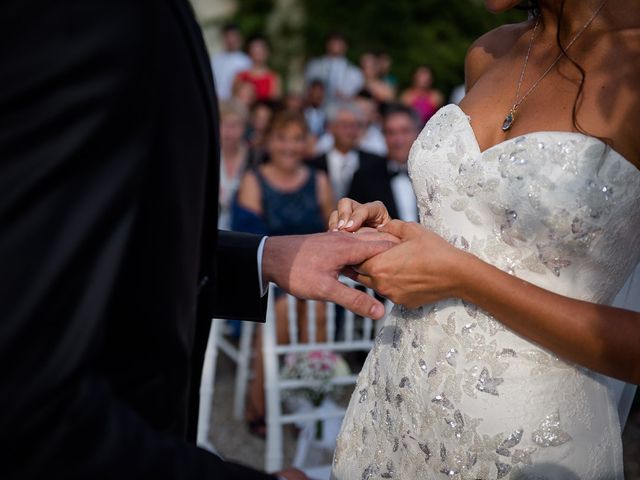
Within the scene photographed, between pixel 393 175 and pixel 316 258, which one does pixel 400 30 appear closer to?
pixel 393 175

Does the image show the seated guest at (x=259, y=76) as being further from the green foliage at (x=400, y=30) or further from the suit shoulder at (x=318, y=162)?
the green foliage at (x=400, y=30)

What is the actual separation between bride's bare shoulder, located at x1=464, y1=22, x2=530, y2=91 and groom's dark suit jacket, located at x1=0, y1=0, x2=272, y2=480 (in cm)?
144

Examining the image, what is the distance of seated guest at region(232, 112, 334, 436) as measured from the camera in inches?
225

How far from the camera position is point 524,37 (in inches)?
87.6

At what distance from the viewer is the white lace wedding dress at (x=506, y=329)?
1.80m

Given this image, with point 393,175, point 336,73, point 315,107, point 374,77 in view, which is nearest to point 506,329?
point 393,175

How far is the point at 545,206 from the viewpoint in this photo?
1.81m

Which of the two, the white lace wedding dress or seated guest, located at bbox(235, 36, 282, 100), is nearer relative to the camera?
the white lace wedding dress

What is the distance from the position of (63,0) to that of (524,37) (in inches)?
64.9

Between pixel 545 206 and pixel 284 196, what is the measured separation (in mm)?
4167

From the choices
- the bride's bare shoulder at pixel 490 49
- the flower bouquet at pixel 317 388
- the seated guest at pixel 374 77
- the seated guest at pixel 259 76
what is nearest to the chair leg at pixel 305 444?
the flower bouquet at pixel 317 388

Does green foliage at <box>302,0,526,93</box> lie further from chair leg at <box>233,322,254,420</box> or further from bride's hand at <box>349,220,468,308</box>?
bride's hand at <box>349,220,468,308</box>

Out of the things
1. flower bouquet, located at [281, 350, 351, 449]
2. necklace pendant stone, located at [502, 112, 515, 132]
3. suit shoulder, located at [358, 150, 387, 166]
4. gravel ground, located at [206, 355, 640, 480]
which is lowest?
gravel ground, located at [206, 355, 640, 480]

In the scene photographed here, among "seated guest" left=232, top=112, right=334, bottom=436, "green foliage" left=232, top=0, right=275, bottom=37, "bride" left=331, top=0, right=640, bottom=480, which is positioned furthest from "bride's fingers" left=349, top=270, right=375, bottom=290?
"green foliage" left=232, top=0, right=275, bottom=37
